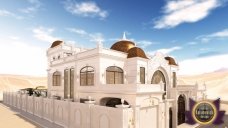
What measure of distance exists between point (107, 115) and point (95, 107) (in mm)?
1794

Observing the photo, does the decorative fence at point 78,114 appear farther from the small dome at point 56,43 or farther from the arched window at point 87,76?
the small dome at point 56,43

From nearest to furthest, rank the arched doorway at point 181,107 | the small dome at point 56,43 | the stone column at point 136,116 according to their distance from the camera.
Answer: the stone column at point 136,116 → the arched doorway at point 181,107 → the small dome at point 56,43

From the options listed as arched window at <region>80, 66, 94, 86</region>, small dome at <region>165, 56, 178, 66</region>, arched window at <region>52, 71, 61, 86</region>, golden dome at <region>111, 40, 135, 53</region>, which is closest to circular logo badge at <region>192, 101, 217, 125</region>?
arched window at <region>80, 66, 94, 86</region>

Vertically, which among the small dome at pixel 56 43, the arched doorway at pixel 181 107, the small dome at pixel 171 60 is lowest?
the arched doorway at pixel 181 107

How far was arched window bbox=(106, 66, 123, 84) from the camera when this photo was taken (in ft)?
75.0

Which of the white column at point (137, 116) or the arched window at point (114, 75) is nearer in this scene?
the white column at point (137, 116)

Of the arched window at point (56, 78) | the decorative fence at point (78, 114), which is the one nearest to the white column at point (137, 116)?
the decorative fence at point (78, 114)

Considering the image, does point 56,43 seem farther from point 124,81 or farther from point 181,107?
point 181,107

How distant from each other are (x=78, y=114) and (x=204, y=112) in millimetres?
12301

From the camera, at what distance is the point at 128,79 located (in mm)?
24156

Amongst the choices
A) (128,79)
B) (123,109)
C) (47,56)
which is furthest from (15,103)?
(123,109)

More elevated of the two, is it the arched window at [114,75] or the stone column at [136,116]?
the arched window at [114,75]

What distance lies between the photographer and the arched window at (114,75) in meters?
22.9

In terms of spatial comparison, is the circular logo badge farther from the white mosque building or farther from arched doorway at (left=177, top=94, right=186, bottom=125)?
arched doorway at (left=177, top=94, right=186, bottom=125)
